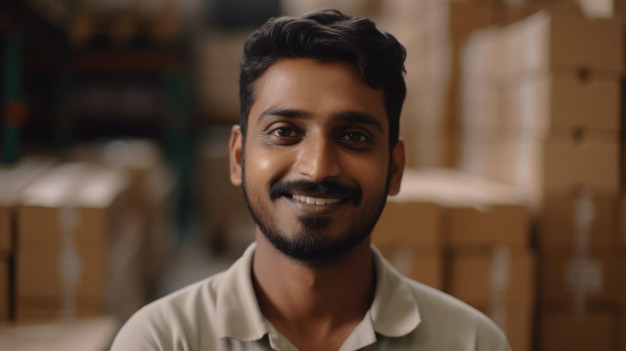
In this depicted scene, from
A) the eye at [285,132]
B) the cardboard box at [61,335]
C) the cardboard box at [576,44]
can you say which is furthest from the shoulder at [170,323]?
the cardboard box at [576,44]

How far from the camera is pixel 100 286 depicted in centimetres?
353

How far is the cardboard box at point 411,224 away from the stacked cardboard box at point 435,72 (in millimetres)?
1959

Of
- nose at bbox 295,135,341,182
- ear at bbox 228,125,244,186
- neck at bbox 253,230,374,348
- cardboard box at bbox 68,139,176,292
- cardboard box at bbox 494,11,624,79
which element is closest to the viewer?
nose at bbox 295,135,341,182

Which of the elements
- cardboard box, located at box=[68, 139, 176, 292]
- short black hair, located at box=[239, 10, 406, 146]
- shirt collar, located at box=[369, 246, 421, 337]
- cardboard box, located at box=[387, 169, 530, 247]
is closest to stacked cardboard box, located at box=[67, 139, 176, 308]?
cardboard box, located at box=[68, 139, 176, 292]

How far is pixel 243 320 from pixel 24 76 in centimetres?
874

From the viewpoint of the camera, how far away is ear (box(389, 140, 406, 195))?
1.80 meters

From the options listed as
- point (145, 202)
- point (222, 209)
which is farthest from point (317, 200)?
point (222, 209)

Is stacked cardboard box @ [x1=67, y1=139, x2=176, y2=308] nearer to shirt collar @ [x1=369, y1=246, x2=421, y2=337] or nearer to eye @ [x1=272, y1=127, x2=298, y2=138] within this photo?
shirt collar @ [x1=369, y1=246, x2=421, y2=337]

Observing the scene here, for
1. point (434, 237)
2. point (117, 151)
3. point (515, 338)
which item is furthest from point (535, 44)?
point (117, 151)

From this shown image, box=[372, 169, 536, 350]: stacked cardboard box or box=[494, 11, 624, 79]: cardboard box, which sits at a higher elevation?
box=[494, 11, 624, 79]: cardboard box

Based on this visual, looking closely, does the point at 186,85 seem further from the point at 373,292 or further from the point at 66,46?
the point at 373,292

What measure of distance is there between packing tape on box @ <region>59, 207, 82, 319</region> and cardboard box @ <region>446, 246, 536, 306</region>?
1.85 m

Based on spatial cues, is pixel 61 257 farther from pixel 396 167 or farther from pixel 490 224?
pixel 396 167

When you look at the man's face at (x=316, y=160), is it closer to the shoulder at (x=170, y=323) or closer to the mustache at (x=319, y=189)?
the mustache at (x=319, y=189)
